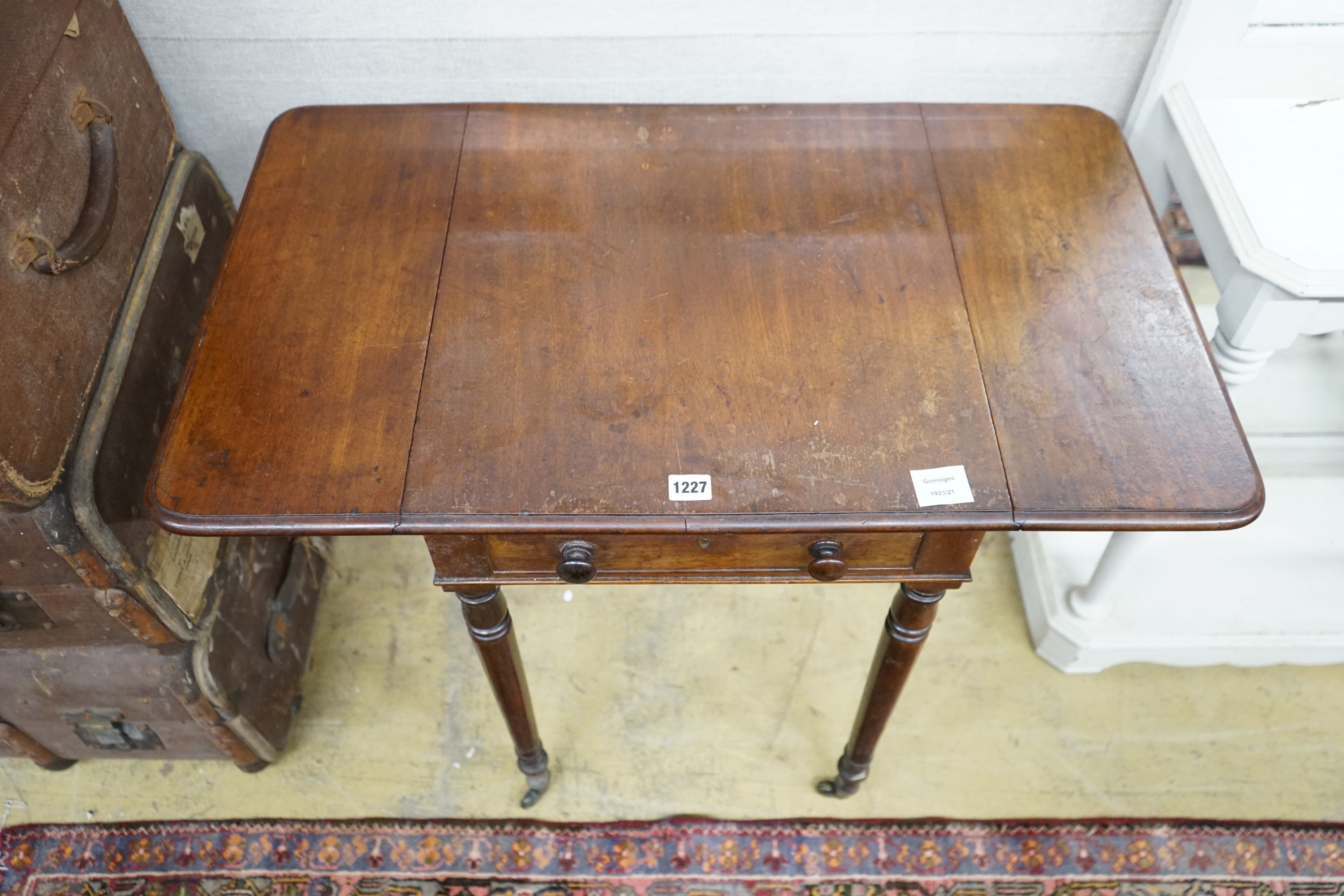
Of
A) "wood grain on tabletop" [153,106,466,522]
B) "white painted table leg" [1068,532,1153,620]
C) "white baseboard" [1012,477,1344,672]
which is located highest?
"wood grain on tabletop" [153,106,466,522]

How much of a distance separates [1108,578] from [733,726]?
71 cm

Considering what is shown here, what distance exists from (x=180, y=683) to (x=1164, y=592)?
5.62ft

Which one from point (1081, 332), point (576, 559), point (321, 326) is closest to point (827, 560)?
point (576, 559)

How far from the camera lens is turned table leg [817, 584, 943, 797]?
3.97 ft

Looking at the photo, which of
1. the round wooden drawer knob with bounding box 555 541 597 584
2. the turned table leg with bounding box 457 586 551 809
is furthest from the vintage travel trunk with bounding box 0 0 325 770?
the round wooden drawer knob with bounding box 555 541 597 584

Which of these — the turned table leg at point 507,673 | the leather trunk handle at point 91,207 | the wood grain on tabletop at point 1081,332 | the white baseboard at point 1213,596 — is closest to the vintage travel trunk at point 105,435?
the leather trunk handle at point 91,207

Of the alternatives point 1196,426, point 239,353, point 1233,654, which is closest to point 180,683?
point 239,353

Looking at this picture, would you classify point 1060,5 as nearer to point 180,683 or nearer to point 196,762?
point 180,683

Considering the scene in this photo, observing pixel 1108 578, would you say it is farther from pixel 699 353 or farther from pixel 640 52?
pixel 640 52

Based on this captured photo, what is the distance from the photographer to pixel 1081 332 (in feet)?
3.79

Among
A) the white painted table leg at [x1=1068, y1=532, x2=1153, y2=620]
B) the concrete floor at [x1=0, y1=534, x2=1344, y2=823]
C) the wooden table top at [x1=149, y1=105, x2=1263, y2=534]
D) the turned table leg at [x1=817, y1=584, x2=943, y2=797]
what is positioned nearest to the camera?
the wooden table top at [x1=149, y1=105, x2=1263, y2=534]

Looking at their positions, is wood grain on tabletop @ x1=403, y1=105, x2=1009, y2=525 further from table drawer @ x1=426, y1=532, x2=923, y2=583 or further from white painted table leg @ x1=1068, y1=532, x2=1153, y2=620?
white painted table leg @ x1=1068, y1=532, x2=1153, y2=620

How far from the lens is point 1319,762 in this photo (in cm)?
168

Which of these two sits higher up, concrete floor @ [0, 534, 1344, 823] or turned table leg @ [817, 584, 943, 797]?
turned table leg @ [817, 584, 943, 797]
